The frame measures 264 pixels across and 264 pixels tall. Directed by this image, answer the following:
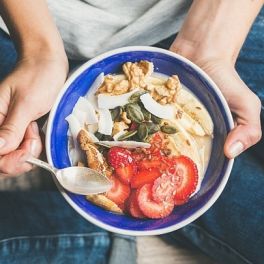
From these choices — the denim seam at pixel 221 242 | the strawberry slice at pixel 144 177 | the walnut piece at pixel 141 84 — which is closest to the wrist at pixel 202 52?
the walnut piece at pixel 141 84

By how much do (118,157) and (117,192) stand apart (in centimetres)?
6

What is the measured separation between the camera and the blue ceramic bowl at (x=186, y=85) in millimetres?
743

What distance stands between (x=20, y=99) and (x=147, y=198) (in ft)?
0.81

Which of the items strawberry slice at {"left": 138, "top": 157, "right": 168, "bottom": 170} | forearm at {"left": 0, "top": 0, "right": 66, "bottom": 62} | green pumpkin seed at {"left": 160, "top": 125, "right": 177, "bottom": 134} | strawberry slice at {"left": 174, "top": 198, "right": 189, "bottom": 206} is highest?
forearm at {"left": 0, "top": 0, "right": 66, "bottom": 62}

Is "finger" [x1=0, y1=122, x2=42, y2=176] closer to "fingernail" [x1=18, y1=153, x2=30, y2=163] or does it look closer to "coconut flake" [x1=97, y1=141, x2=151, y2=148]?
"fingernail" [x1=18, y1=153, x2=30, y2=163]

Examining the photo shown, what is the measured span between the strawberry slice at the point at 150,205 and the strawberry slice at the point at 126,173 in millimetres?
24

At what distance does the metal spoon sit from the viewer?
2.44 feet

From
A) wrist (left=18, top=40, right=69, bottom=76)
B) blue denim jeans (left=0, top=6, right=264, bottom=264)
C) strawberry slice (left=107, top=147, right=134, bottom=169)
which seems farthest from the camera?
blue denim jeans (left=0, top=6, right=264, bottom=264)

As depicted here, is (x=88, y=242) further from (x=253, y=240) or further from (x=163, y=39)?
(x=163, y=39)

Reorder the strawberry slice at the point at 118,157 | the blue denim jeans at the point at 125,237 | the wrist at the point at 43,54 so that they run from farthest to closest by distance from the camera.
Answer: the blue denim jeans at the point at 125,237
the wrist at the point at 43,54
the strawberry slice at the point at 118,157

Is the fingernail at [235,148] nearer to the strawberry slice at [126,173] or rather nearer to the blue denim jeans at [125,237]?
the strawberry slice at [126,173]


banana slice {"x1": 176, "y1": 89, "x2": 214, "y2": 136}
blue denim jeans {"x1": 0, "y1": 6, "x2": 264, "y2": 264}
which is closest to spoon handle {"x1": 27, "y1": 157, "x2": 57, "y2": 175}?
banana slice {"x1": 176, "y1": 89, "x2": 214, "y2": 136}

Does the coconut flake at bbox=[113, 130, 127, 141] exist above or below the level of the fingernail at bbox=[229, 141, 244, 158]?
above

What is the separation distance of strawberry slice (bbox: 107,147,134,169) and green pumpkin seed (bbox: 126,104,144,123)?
0.05 meters
